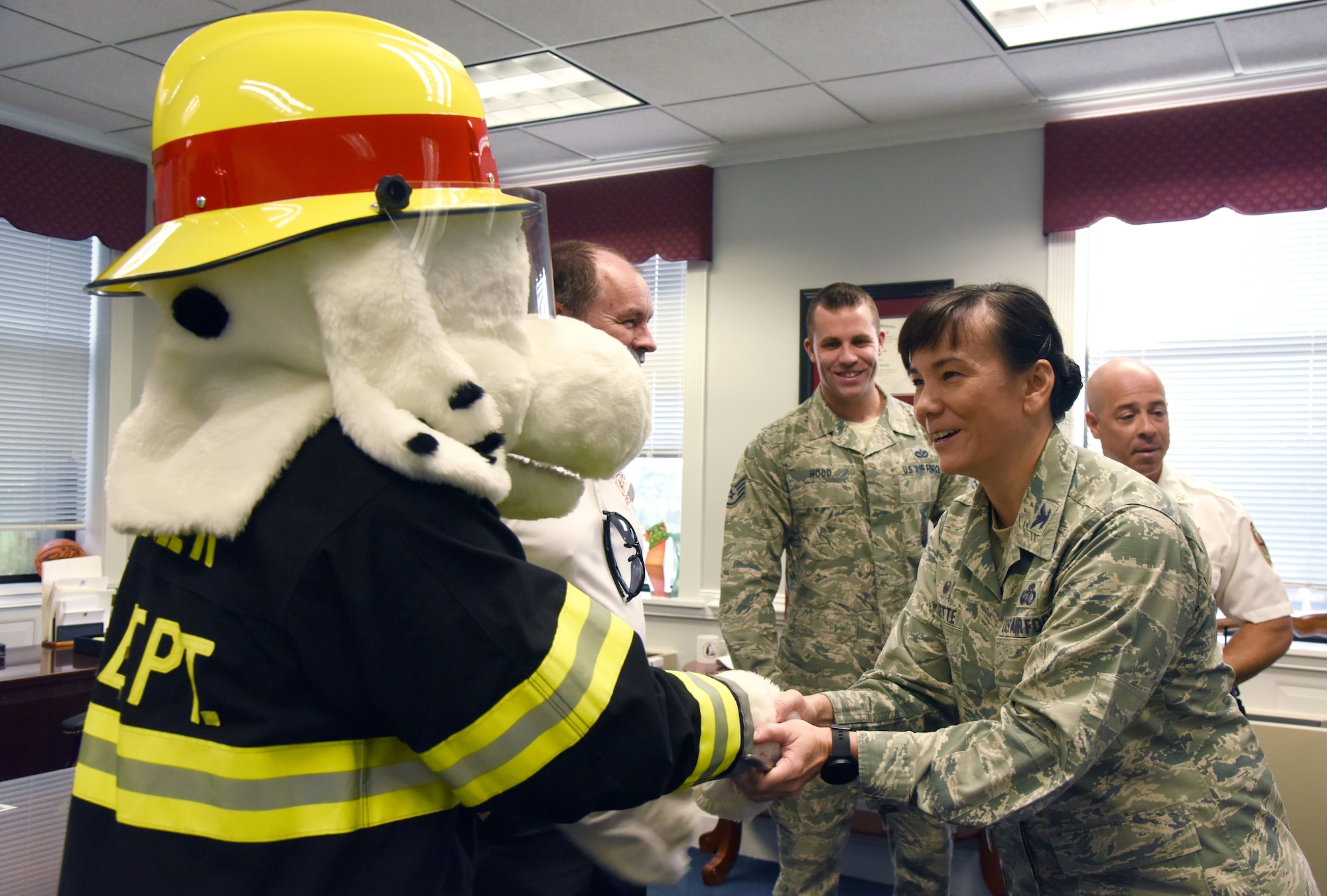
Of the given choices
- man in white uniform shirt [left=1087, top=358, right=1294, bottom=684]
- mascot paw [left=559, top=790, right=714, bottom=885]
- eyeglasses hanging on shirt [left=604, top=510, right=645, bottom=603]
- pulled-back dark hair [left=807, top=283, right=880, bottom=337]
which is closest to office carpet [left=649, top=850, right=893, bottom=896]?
man in white uniform shirt [left=1087, top=358, right=1294, bottom=684]

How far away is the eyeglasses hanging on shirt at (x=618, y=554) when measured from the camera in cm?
173

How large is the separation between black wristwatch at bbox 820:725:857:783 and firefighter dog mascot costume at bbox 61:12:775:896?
2.13 feet

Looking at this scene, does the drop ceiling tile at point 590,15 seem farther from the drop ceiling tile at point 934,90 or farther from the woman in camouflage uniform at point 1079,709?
the woman in camouflage uniform at point 1079,709

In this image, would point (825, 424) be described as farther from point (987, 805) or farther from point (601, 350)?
point (601, 350)

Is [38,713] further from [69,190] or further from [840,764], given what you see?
[69,190]

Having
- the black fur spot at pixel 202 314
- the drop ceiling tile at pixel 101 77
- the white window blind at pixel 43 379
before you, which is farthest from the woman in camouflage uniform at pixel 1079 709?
the white window blind at pixel 43 379

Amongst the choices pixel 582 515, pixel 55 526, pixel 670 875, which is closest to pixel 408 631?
pixel 670 875

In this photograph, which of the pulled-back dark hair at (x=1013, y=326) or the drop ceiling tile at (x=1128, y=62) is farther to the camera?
the drop ceiling tile at (x=1128, y=62)

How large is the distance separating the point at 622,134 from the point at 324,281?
420 cm

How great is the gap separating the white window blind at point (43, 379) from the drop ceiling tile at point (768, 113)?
3.25 meters

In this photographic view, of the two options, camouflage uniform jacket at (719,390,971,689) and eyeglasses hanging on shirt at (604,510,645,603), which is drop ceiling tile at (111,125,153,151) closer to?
camouflage uniform jacket at (719,390,971,689)

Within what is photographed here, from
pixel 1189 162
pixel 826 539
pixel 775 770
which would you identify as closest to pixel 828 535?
pixel 826 539

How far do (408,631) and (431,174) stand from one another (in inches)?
16.6

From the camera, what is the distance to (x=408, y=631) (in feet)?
2.75
